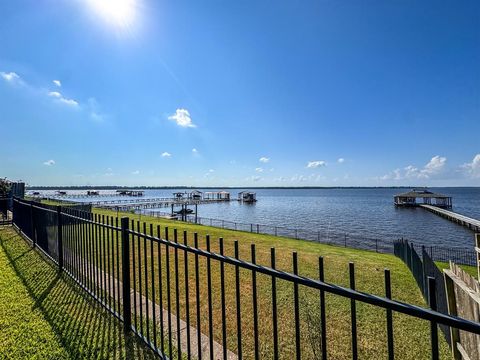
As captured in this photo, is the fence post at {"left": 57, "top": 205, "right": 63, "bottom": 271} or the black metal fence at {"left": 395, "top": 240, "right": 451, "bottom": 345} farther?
the fence post at {"left": 57, "top": 205, "right": 63, "bottom": 271}

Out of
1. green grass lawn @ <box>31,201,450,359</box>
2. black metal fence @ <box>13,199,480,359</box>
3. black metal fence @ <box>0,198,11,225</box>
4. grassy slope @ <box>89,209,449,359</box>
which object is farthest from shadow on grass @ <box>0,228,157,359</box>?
black metal fence @ <box>0,198,11,225</box>

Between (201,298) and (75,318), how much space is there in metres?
2.41

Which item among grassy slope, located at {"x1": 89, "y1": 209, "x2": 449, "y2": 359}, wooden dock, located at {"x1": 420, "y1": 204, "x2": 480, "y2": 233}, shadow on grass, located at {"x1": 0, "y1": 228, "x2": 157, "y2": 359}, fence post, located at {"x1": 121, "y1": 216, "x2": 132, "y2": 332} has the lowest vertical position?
wooden dock, located at {"x1": 420, "y1": 204, "x2": 480, "y2": 233}

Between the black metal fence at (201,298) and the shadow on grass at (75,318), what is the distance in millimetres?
155

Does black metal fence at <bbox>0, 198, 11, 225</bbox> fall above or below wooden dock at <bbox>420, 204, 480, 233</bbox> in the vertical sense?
above

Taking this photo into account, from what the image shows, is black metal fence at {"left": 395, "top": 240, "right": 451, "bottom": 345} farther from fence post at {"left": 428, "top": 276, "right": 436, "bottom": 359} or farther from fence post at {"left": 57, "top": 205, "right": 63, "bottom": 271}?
fence post at {"left": 57, "top": 205, "right": 63, "bottom": 271}

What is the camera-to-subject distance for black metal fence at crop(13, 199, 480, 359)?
2053mm

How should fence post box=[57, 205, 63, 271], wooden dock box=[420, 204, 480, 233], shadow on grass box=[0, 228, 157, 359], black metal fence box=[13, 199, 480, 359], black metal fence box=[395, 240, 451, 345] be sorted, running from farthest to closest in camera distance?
wooden dock box=[420, 204, 480, 233] < fence post box=[57, 205, 63, 271] < black metal fence box=[395, 240, 451, 345] < shadow on grass box=[0, 228, 157, 359] < black metal fence box=[13, 199, 480, 359]

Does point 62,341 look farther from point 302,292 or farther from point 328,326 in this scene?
point 302,292

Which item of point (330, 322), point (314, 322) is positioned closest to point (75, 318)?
point (314, 322)

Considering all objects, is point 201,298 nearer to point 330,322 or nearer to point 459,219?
point 330,322

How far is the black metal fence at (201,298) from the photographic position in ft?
6.73

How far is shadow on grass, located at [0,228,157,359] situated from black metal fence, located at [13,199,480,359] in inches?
6.1

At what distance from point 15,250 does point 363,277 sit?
10766 mm
